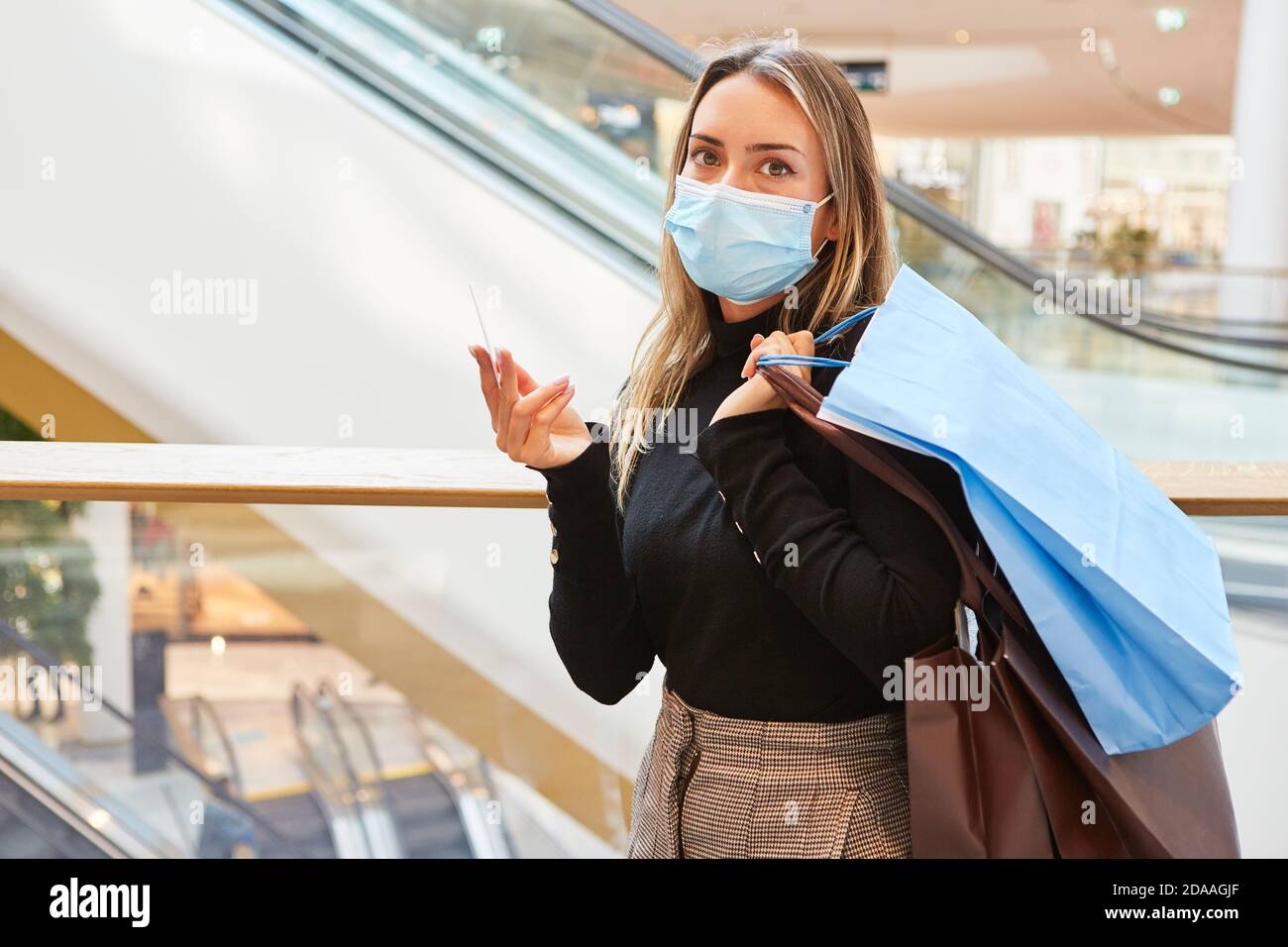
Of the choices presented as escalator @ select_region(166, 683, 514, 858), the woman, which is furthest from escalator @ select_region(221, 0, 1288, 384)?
the woman

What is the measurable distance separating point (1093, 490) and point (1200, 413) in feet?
16.9

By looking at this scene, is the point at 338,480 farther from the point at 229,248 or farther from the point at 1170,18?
the point at 1170,18

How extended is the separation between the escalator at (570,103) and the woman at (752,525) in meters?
3.48

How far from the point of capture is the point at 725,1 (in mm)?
14922

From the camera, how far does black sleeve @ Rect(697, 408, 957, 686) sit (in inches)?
48.8

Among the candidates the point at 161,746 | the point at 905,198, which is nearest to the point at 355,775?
the point at 161,746

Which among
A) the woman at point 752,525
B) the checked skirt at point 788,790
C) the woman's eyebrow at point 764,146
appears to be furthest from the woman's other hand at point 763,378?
the checked skirt at point 788,790

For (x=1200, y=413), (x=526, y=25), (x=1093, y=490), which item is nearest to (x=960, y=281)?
(x=1200, y=413)

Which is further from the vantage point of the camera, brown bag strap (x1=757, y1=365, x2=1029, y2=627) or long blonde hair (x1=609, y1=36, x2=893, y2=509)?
long blonde hair (x1=609, y1=36, x2=893, y2=509)

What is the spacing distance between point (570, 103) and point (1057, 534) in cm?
514

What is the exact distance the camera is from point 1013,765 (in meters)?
1.24

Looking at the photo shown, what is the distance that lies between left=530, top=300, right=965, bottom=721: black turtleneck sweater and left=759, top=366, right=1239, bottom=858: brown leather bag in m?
0.04

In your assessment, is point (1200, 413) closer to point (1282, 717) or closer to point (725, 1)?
point (1282, 717)

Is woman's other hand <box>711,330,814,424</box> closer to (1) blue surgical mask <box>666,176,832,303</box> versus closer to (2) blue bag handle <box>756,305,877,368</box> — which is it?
(2) blue bag handle <box>756,305,877,368</box>
